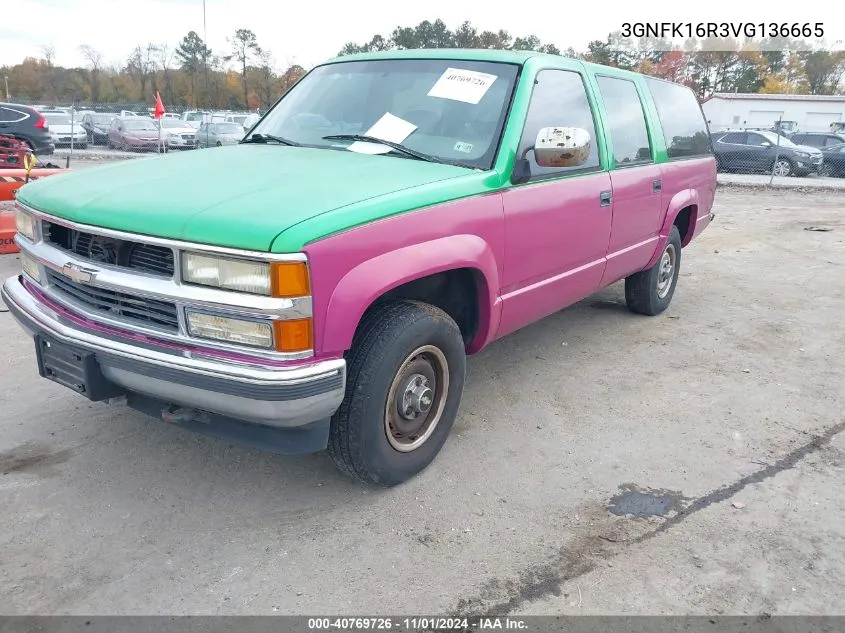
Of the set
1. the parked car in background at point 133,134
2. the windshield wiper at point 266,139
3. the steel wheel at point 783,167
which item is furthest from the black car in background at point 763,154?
the parked car in background at point 133,134

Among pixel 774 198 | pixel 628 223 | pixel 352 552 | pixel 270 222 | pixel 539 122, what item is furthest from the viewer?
pixel 774 198

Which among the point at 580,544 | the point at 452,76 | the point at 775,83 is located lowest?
the point at 580,544

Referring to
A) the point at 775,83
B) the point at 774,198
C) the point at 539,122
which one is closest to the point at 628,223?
the point at 539,122

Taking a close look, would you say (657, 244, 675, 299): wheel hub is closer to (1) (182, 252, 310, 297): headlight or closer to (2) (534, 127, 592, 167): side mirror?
(2) (534, 127, 592, 167): side mirror

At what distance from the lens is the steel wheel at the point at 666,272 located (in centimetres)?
586

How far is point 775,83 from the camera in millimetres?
60344

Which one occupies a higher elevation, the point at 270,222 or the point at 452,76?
the point at 452,76

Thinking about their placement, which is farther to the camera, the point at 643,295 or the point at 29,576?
A: the point at 643,295

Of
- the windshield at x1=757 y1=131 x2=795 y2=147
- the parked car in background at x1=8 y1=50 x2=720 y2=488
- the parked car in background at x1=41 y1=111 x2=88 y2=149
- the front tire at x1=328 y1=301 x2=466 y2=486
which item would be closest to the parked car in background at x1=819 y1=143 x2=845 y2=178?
the windshield at x1=757 y1=131 x2=795 y2=147

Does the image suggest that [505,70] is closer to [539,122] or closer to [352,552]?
[539,122]

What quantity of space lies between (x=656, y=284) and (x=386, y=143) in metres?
3.24

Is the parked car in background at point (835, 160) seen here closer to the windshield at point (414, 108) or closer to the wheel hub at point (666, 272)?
the wheel hub at point (666, 272)

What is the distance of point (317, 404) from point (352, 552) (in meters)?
0.65

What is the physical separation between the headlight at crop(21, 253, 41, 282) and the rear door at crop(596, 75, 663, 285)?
3.30 meters
